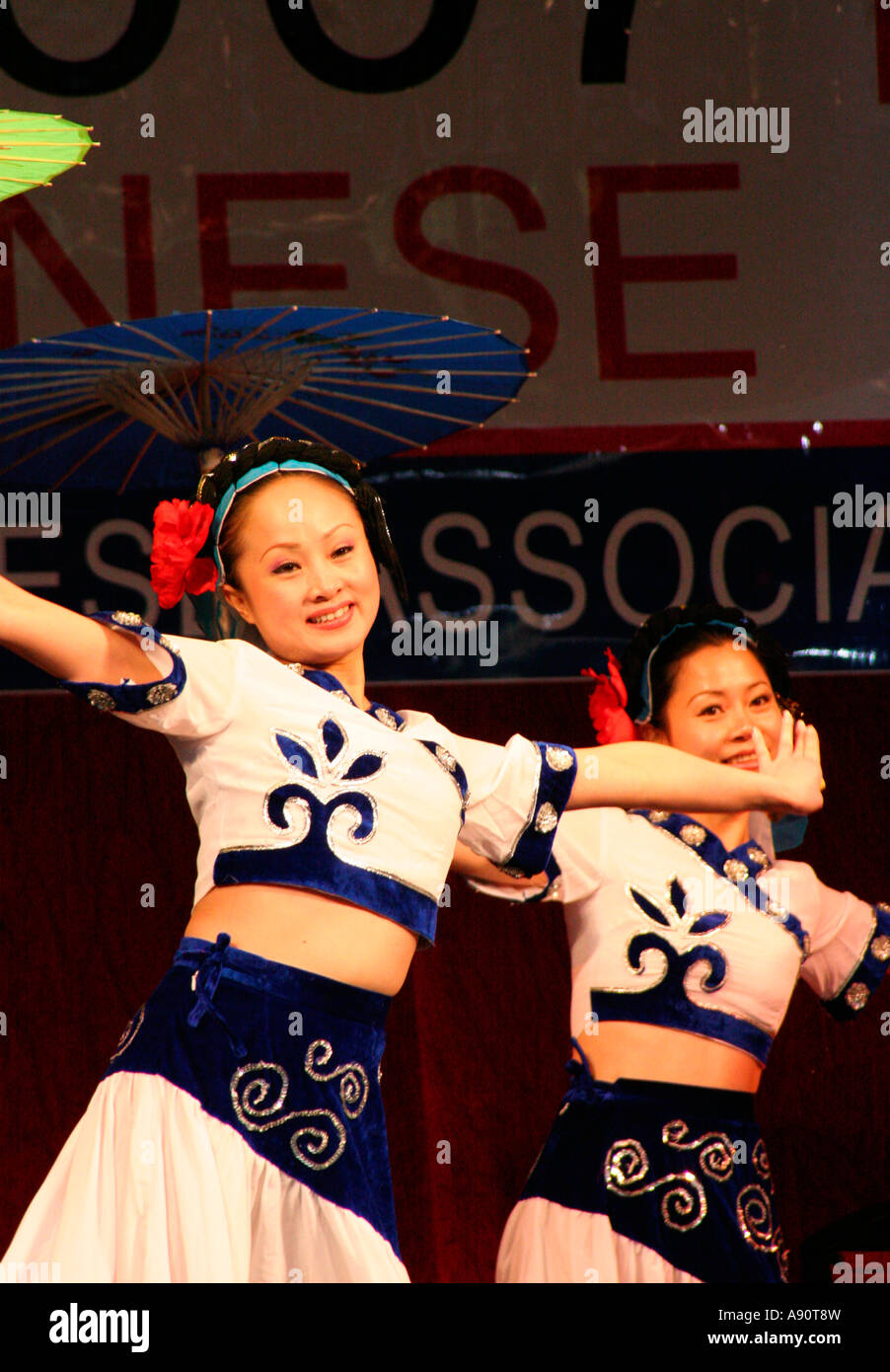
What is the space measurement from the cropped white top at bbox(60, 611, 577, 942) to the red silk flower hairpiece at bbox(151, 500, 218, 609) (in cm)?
27

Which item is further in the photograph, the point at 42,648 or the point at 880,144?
the point at 880,144

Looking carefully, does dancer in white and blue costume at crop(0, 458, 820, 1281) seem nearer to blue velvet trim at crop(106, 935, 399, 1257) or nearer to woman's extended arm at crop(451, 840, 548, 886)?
blue velvet trim at crop(106, 935, 399, 1257)

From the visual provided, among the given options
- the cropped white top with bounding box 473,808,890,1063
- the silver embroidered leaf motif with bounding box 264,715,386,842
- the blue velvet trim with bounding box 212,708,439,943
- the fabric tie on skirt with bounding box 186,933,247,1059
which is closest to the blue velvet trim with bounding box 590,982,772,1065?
the cropped white top with bounding box 473,808,890,1063

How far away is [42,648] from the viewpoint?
7.72 feet

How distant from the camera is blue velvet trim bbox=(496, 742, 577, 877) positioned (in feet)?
8.92

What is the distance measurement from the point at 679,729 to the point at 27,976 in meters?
1.70

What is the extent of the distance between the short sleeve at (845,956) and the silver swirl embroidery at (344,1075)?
1.31m

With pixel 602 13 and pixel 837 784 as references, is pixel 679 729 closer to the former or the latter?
pixel 837 784

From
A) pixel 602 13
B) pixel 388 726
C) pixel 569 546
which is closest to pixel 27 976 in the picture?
pixel 569 546

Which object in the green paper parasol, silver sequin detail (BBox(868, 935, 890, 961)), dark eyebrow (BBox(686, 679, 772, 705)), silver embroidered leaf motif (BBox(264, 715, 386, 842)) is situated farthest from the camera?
silver sequin detail (BBox(868, 935, 890, 961))

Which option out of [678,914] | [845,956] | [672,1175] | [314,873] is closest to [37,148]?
[314,873]

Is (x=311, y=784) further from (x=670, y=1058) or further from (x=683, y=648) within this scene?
(x=683, y=648)

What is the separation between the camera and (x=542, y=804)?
2.73 m

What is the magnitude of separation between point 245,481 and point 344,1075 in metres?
0.96
